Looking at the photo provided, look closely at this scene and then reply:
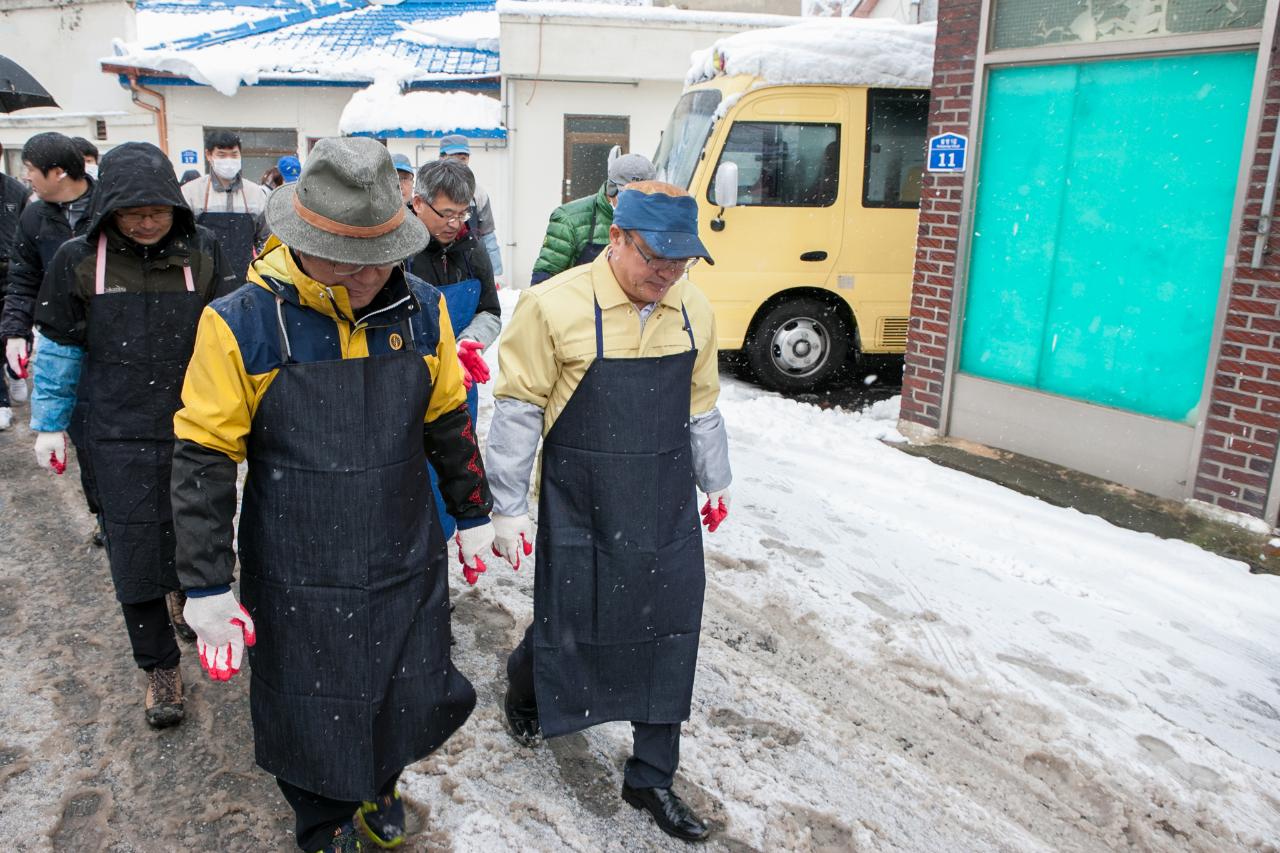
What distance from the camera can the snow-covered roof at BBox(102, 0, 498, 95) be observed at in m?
15.7

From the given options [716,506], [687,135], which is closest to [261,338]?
[716,506]

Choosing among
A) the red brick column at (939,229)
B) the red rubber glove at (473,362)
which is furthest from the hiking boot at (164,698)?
the red brick column at (939,229)

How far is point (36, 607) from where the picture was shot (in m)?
4.36

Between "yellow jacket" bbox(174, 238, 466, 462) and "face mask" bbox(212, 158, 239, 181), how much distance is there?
417cm

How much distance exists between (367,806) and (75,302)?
187 cm

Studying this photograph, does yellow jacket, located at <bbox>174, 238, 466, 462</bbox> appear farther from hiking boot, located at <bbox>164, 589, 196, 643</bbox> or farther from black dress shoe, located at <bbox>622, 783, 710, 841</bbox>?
hiking boot, located at <bbox>164, 589, 196, 643</bbox>

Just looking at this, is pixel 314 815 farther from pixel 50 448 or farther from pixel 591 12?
pixel 591 12

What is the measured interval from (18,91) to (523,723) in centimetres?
622

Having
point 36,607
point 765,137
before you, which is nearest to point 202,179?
point 36,607

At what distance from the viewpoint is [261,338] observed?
2.27 meters

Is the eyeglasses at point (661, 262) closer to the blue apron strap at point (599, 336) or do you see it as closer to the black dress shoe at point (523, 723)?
the blue apron strap at point (599, 336)

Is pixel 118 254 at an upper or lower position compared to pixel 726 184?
lower

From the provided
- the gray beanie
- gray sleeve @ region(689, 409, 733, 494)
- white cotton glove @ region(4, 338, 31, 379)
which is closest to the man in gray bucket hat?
gray sleeve @ region(689, 409, 733, 494)

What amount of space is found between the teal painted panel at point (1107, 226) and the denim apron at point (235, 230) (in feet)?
15.8
